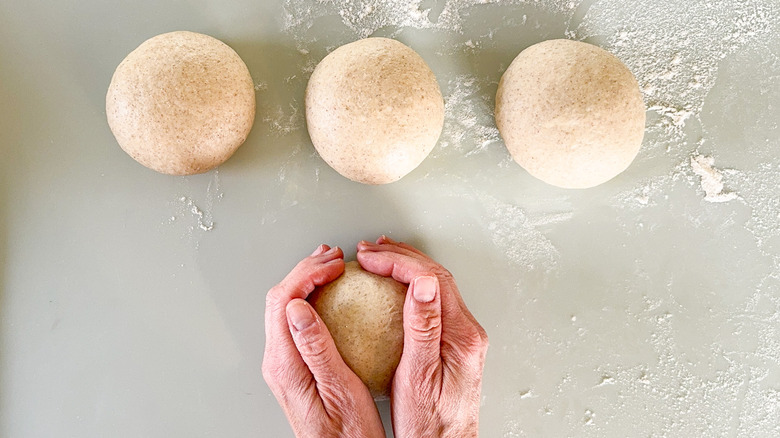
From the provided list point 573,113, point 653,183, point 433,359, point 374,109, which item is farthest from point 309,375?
point 653,183

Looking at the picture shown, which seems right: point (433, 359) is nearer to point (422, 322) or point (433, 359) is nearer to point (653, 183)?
point (422, 322)

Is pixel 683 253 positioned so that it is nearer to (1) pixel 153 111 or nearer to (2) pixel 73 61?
(1) pixel 153 111

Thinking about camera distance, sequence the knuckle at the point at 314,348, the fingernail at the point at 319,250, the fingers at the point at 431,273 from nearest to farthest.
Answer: the knuckle at the point at 314,348 → the fingers at the point at 431,273 → the fingernail at the point at 319,250

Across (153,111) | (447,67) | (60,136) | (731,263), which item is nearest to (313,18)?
(447,67)

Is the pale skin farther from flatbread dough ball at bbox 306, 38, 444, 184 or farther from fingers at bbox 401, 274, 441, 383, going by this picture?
flatbread dough ball at bbox 306, 38, 444, 184

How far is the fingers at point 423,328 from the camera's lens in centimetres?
132

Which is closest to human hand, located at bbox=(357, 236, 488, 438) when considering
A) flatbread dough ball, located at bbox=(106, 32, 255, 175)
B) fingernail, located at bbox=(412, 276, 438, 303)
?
fingernail, located at bbox=(412, 276, 438, 303)

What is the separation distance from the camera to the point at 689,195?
164 centimetres

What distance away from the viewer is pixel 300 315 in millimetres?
1311

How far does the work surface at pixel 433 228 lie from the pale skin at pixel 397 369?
21cm

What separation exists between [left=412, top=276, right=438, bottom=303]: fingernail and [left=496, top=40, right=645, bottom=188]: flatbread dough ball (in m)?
0.49

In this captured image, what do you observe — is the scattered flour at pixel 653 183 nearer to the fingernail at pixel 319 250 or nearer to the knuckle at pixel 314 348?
the fingernail at pixel 319 250

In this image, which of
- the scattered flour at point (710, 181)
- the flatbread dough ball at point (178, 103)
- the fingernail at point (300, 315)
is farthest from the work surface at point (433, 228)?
the fingernail at point (300, 315)

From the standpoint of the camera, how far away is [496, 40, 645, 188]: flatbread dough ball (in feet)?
4.56
